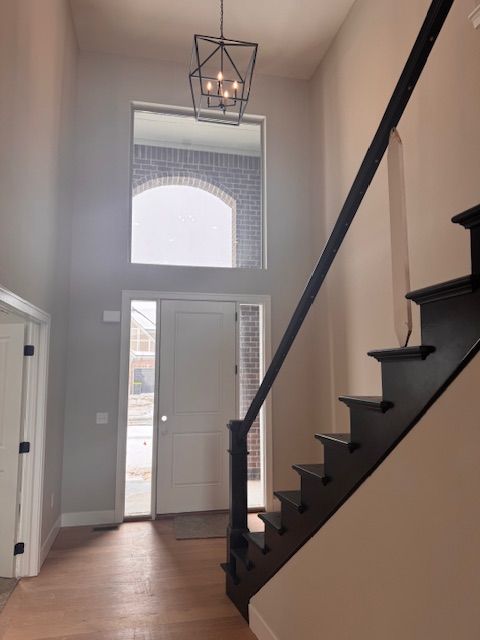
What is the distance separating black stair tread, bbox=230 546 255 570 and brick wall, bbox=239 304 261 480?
2.16 meters

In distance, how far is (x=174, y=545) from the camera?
13.1ft

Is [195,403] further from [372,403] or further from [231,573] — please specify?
[372,403]

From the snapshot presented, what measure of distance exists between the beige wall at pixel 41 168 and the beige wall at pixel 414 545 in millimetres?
2214

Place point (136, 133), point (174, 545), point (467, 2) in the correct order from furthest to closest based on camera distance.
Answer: point (136, 133) < point (174, 545) < point (467, 2)

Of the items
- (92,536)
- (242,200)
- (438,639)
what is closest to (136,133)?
(242,200)

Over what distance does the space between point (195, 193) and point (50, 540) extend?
3.67m

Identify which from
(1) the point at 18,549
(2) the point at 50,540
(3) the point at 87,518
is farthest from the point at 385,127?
(3) the point at 87,518

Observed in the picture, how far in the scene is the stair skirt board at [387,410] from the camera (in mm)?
1269

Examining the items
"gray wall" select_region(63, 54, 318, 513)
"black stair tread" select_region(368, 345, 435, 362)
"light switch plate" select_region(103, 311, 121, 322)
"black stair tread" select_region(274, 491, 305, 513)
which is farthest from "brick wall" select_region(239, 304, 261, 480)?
"black stair tread" select_region(368, 345, 435, 362)

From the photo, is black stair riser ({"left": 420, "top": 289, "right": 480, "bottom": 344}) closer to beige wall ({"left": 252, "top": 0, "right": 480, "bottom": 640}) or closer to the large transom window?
beige wall ({"left": 252, "top": 0, "right": 480, "bottom": 640})

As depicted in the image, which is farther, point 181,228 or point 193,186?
point 193,186

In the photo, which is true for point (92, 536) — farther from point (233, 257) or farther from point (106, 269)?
point (233, 257)

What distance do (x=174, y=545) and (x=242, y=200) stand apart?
3.59m

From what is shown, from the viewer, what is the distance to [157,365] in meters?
4.92
